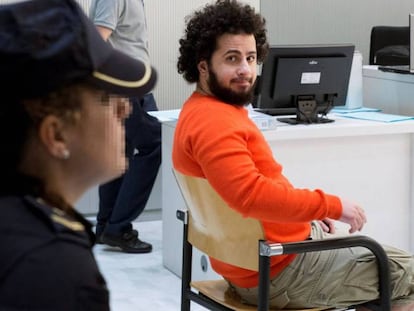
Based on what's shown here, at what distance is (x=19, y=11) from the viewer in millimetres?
874

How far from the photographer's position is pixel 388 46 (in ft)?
17.7

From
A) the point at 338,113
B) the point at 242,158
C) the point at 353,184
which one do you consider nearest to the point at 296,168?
the point at 353,184

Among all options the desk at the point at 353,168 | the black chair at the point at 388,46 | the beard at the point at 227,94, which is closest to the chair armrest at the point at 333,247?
the beard at the point at 227,94

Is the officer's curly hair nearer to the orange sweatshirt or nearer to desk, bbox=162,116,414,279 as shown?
the orange sweatshirt

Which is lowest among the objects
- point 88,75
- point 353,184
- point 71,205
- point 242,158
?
point 353,184

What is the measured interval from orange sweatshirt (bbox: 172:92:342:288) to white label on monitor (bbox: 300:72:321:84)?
1.21m

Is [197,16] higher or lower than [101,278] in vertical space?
higher

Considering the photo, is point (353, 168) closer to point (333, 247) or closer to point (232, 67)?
point (232, 67)

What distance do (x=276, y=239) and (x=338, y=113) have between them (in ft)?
5.48

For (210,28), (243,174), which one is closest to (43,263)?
(243,174)

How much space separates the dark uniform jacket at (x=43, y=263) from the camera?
81 centimetres

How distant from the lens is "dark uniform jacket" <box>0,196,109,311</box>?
81cm

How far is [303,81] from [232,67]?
1.09 meters

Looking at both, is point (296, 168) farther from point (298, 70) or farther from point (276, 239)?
point (276, 239)
